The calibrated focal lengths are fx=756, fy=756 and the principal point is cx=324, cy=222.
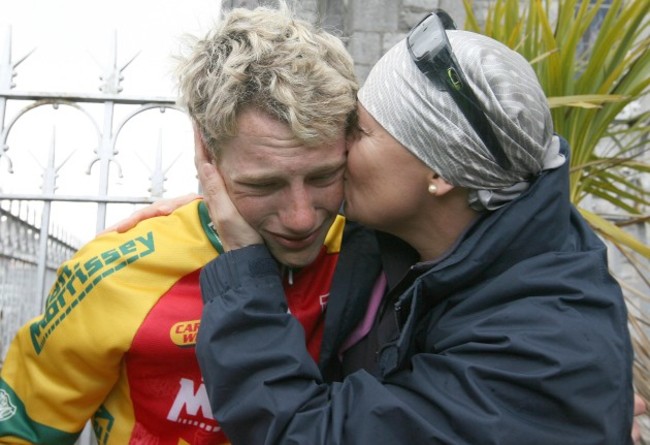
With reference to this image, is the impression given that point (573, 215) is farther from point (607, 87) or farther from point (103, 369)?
point (607, 87)

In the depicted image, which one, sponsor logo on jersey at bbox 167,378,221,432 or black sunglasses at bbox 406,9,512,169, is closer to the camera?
black sunglasses at bbox 406,9,512,169

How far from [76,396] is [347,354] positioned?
0.73m

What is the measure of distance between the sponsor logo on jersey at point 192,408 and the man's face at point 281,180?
1.40ft

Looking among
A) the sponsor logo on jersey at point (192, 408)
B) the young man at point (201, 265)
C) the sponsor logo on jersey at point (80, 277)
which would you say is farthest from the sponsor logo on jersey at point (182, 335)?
the sponsor logo on jersey at point (80, 277)

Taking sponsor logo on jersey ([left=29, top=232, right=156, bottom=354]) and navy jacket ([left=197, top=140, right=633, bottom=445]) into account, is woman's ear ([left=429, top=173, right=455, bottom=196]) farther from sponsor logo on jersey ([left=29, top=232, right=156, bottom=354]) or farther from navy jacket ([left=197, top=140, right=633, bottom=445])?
sponsor logo on jersey ([left=29, top=232, right=156, bottom=354])

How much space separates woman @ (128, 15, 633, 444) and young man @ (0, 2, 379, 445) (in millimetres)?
100

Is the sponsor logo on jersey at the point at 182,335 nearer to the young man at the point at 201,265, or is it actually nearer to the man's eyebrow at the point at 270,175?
the young man at the point at 201,265

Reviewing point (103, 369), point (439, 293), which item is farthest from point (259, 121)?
point (103, 369)

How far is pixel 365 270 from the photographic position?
198 centimetres

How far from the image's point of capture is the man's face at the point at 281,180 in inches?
72.2

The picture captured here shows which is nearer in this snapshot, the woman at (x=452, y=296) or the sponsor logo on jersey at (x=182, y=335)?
the woman at (x=452, y=296)

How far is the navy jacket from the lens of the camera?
143cm

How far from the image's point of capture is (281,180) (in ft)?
6.07

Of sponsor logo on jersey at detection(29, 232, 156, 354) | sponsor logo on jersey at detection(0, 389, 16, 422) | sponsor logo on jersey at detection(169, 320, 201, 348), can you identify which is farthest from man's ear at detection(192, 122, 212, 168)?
sponsor logo on jersey at detection(0, 389, 16, 422)
